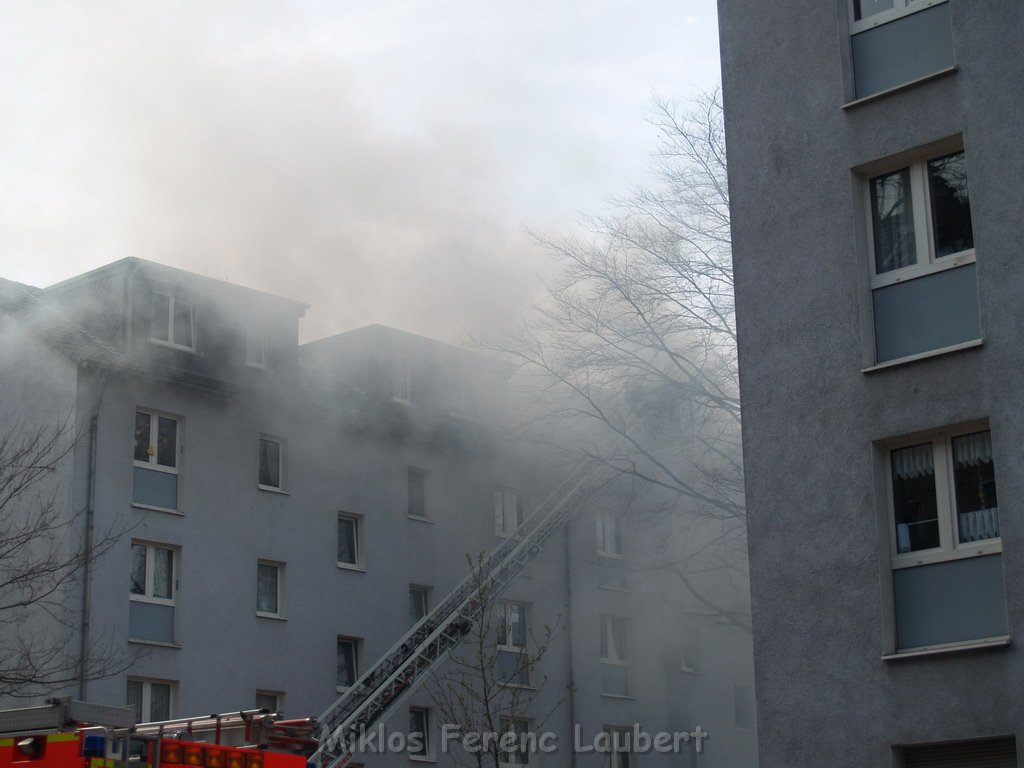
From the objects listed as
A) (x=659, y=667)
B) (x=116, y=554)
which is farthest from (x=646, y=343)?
(x=659, y=667)

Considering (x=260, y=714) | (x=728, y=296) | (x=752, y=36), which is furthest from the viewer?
(x=728, y=296)

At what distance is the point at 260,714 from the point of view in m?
9.48

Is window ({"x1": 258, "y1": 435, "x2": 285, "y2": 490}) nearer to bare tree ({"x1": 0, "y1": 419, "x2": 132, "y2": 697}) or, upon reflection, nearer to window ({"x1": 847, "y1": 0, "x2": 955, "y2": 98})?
bare tree ({"x1": 0, "y1": 419, "x2": 132, "y2": 697})

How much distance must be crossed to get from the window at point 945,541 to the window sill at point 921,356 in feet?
1.94

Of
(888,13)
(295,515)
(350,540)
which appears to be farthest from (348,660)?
(888,13)

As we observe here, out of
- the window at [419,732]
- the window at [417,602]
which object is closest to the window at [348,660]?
the window at [419,732]

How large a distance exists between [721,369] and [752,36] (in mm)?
7430

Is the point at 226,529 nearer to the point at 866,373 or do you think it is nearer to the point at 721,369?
the point at 721,369

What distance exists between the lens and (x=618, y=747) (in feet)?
98.0

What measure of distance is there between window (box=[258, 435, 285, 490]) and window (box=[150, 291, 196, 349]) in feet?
7.14

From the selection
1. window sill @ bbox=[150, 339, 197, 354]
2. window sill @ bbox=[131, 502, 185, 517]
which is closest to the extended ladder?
window sill @ bbox=[131, 502, 185, 517]

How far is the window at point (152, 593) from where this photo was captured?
72.7 feet

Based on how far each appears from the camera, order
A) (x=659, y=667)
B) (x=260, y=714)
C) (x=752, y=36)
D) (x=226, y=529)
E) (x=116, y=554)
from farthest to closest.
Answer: (x=659, y=667) < (x=226, y=529) < (x=116, y=554) < (x=752, y=36) < (x=260, y=714)

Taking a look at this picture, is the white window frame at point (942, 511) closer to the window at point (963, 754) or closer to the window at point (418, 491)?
the window at point (963, 754)
